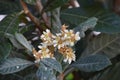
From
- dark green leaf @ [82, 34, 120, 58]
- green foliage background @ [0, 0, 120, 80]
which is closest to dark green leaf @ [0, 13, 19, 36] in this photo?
green foliage background @ [0, 0, 120, 80]

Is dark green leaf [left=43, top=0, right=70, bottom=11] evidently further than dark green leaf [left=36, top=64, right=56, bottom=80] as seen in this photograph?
Yes

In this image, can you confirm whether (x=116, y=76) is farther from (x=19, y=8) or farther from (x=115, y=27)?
(x=19, y=8)

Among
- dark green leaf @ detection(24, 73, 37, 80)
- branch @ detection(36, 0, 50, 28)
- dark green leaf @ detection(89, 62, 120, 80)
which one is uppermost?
branch @ detection(36, 0, 50, 28)

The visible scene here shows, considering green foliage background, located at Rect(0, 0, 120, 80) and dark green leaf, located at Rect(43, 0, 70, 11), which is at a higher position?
dark green leaf, located at Rect(43, 0, 70, 11)

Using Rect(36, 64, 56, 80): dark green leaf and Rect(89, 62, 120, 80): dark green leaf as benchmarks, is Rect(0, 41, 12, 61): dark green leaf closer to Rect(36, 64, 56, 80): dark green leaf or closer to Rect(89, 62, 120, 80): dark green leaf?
Rect(36, 64, 56, 80): dark green leaf

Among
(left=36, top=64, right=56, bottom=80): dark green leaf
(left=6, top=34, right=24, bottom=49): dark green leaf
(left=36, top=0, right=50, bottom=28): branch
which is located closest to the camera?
(left=36, top=64, right=56, bottom=80): dark green leaf

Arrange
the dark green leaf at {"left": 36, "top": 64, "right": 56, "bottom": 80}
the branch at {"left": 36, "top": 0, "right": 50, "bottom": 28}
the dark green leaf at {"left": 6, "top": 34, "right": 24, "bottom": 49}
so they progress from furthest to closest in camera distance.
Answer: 1. the branch at {"left": 36, "top": 0, "right": 50, "bottom": 28}
2. the dark green leaf at {"left": 6, "top": 34, "right": 24, "bottom": 49}
3. the dark green leaf at {"left": 36, "top": 64, "right": 56, "bottom": 80}

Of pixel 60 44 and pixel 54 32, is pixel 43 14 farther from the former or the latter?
pixel 60 44

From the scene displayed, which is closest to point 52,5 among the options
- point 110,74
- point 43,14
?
point 43,14
